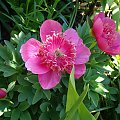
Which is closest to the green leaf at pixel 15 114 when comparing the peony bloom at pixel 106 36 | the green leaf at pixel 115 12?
the peony bloom at pixel 106 36

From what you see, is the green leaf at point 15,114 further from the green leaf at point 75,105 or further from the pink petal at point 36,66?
the green leaf at point 75,105

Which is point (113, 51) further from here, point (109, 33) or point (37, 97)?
point (37, 97)

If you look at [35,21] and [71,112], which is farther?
[35,21]

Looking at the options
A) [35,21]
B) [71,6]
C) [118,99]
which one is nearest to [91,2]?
[71,6]

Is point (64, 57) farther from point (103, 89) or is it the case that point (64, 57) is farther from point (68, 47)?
point (103, 89)

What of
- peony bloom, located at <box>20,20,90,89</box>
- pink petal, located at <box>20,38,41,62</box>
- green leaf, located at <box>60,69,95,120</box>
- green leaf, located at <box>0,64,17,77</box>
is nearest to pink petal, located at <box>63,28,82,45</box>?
peony bloom, located at <box>20,20,90,89</box>

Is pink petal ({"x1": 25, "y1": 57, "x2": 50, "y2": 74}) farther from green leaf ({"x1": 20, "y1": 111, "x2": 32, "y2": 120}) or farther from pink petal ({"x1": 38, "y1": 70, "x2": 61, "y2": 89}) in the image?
green leaf ({"x1": 20, "y1": 111, "x2": 32, "y2": 120})

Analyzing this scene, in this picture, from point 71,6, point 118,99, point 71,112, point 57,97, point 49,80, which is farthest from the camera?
point 71,6
